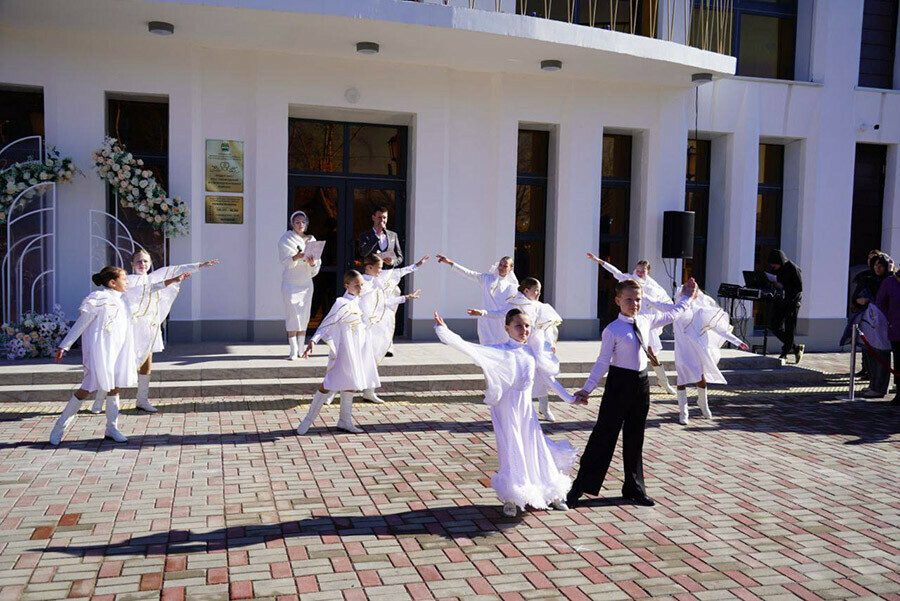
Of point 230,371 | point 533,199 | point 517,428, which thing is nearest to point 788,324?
point 533,199

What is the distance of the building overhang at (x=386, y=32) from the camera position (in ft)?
36.3

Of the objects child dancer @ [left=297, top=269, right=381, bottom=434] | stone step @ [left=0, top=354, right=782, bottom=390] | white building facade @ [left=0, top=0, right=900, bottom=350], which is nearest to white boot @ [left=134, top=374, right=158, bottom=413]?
stone step @ [left=0, top=354, right=782, bottom=390]

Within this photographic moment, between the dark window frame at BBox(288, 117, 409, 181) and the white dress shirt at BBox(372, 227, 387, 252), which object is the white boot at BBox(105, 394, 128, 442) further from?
the dark window frame at BBox(288, 117, 409, 181)

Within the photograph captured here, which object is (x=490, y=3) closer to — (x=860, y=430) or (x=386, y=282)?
(x=386, y=282)

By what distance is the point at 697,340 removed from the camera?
31.5 ft

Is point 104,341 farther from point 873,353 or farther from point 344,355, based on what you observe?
point 873,353

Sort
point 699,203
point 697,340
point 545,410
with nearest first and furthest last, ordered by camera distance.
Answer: point 545,410
point 697,340
point 699,203

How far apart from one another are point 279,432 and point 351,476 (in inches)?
72.3

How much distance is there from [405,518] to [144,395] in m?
4.78

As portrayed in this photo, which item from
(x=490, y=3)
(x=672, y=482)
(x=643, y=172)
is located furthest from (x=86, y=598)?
(x=643, y=172)

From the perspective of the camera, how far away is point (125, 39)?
12617 mm

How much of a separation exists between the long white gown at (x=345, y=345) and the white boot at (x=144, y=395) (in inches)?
93.0

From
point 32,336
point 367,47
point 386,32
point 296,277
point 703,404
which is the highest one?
point 386,32

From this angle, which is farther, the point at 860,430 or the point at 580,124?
the point at 580,124
